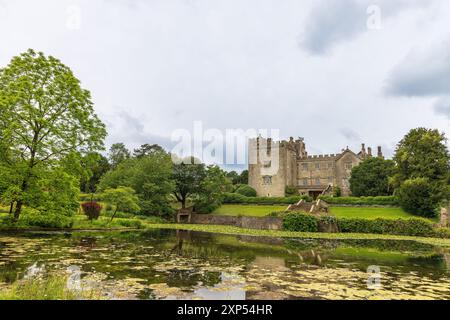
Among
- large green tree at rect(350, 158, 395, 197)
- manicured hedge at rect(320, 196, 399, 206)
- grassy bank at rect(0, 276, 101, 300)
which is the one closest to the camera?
grassy bank at rect(0, 276, 101, 300)

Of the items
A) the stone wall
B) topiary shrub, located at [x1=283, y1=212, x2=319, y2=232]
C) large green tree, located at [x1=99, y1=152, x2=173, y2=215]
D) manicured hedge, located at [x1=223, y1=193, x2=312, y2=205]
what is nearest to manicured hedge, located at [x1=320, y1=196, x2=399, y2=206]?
manicured hedge, located at [x1=223, y1=193, x2=312, y2=205]

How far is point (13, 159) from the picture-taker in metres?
18.2

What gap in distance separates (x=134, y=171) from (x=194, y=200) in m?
8.71

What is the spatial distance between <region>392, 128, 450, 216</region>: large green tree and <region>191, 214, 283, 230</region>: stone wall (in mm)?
14965

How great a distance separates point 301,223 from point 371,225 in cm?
576

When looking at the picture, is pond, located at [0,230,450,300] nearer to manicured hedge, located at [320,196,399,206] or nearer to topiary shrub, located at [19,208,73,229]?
topiary shrub, located at [19,208,73,229]

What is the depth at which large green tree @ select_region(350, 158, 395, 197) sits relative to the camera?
146 feet

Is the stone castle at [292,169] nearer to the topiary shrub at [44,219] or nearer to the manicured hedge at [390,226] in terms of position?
the manicured hedge at [390,226]

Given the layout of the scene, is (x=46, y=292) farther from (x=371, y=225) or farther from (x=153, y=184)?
(x=153, y=184)

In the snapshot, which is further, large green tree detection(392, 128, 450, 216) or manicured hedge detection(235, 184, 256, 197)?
manicured hedge detection(235, 184, 256, 197)

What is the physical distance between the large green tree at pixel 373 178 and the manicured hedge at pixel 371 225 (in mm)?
19181

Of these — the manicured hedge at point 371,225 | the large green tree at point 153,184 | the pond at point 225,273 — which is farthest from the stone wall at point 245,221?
the pond at point 225,273

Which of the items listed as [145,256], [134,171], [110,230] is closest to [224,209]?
[134,171]
